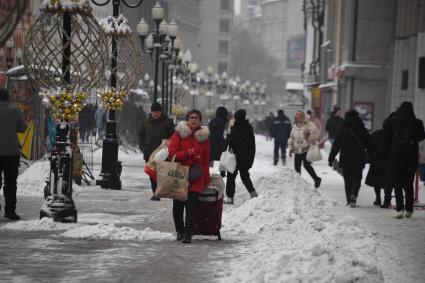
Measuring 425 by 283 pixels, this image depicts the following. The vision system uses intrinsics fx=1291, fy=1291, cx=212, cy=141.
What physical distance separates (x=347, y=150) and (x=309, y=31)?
7844 cm

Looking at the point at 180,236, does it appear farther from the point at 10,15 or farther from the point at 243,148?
the point at 10,15

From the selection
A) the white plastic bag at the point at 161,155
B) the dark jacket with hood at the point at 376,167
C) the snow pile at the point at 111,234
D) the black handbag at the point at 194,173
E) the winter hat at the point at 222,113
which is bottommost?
the snow pile at the point at 111,234

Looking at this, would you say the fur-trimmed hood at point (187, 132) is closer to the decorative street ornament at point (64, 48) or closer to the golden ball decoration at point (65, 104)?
the decorative street ornament at point (64, 48)

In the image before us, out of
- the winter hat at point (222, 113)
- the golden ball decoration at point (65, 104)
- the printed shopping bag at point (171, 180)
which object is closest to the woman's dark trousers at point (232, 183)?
the golden ball decoration at point (65, 104)

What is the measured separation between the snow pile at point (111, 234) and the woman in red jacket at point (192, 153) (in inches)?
18.6

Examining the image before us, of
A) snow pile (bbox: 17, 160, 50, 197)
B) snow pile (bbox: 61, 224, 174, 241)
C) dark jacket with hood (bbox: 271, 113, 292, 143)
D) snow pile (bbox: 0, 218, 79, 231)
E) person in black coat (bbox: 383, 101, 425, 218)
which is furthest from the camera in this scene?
dark jacket with hood (bbox: 271, 113, 292, 143)

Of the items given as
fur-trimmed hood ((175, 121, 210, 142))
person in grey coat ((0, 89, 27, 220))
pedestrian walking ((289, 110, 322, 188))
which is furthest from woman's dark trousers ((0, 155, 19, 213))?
pedestrian walking ((289, 110, 322, 188))

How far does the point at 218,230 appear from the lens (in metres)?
A: 14.2

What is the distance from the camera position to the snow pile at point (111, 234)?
546 inches

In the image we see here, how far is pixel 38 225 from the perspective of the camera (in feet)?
48.9

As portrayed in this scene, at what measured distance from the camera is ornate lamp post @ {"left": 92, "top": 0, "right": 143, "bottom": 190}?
917 inches

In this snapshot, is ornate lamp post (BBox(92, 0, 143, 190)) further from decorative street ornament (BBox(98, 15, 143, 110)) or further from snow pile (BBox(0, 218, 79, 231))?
snow pile (BBox(0, 218, 79, 231))

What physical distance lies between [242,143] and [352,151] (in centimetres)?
192

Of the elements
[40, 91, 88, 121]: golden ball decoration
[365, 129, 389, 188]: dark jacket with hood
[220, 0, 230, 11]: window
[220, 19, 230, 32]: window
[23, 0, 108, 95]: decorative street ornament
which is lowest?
[365, 129, 389, 188]: dark jacket with hood
